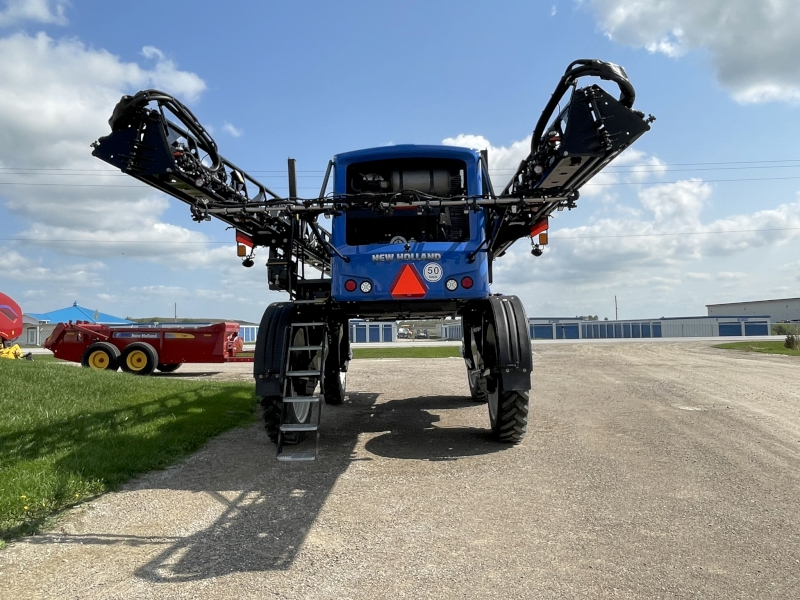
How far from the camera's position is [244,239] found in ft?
27.4

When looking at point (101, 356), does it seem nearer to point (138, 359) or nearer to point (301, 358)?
point (138, 359)

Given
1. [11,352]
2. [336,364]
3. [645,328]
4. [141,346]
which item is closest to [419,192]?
[336,364]

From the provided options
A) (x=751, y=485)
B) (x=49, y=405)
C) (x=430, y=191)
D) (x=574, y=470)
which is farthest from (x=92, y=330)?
(x=751, y=485)

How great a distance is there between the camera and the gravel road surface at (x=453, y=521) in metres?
Result: 3.53

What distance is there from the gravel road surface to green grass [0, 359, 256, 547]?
32cm

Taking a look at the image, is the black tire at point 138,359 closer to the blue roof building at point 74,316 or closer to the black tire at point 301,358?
the black tire at point 301,358

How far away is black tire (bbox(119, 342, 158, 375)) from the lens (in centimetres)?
1802

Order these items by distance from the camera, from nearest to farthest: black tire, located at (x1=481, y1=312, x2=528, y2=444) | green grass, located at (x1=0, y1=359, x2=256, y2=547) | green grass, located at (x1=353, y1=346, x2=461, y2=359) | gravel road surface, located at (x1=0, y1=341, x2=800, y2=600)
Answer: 1. gravel road surface, located at (x1=0, y1=341, x2=800, y2=600)
2. green grass, located at (x1=0, y1=359, x2=256, y2=547)
3. black tire, located at (x1=481, y1=312, x2=528, y2=444)
4. green grass, located at (x1=353, y1=346, x2=461, y2=359)

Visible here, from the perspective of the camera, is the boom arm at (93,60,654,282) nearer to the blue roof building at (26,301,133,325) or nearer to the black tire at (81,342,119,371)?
the black tire at (81,342,119,371)

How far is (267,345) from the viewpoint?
6.55m

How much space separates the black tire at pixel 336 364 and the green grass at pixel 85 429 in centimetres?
147

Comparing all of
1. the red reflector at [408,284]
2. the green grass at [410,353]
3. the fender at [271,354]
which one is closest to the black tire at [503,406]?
the red reflector at [408,284]

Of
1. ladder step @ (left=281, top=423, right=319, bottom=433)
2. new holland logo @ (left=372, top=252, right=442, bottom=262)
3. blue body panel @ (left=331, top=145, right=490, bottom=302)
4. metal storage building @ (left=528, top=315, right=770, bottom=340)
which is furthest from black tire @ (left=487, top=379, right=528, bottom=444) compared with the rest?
metal storage building @ (left=528, top=315, right=770, bottom=340)

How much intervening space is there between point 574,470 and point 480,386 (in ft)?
16.1
